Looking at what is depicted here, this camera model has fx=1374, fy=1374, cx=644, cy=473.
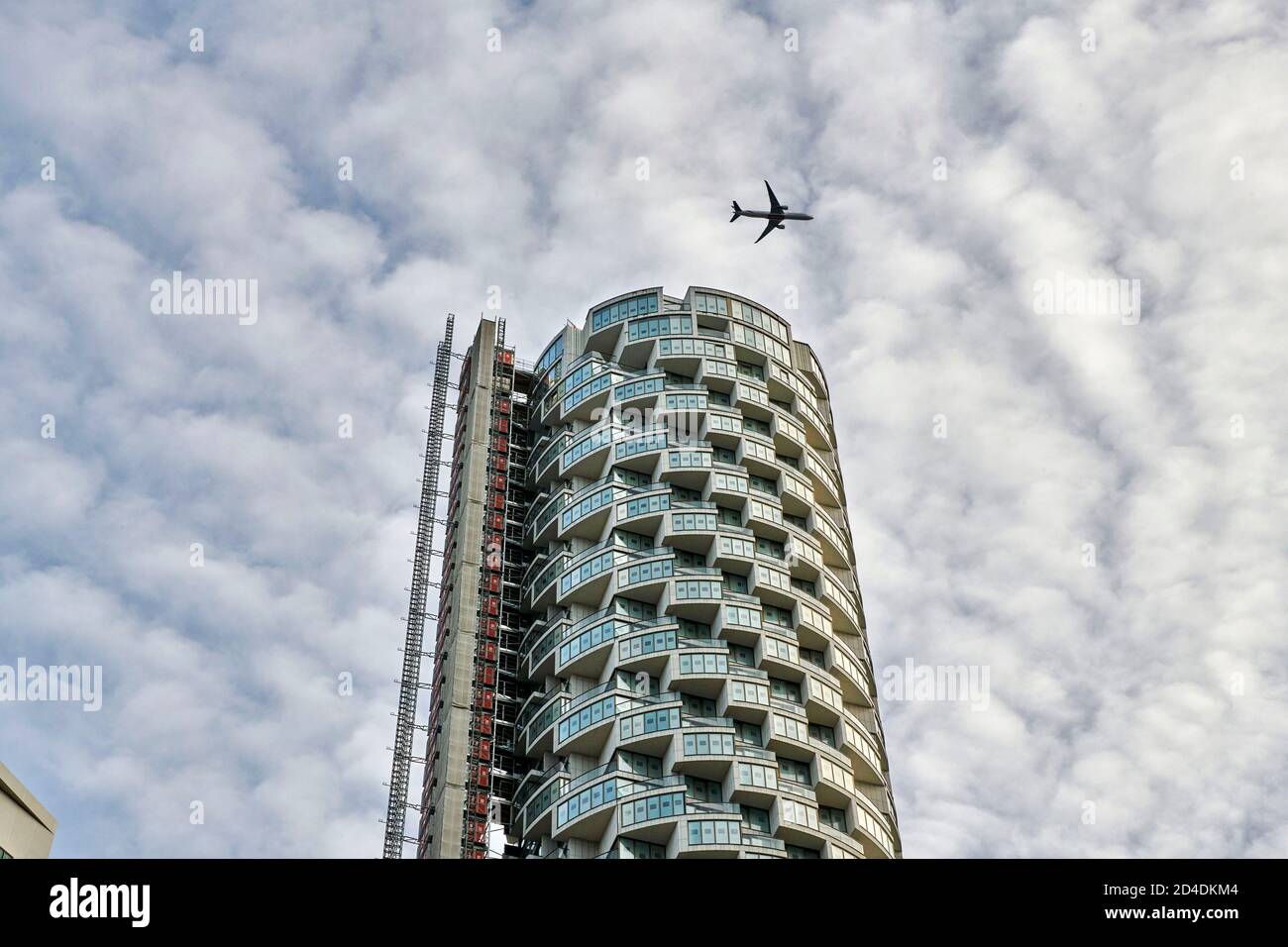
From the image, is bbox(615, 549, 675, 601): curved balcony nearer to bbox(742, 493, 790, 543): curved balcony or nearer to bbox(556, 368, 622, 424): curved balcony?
bbox(742, 493, 790, 543): curved balcony

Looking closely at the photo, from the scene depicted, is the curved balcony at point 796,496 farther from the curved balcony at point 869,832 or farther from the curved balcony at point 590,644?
the curved balcony at point 869,832

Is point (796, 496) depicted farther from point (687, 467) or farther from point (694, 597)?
point (694, 597)

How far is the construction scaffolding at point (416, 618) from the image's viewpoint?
150 meters

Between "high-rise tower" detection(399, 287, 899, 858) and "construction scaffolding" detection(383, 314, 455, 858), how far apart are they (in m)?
5.43

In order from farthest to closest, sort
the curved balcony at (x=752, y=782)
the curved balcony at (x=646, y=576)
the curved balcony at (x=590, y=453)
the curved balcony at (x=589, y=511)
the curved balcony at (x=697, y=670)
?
the curved balcony at (x=590, y=453)
the curved balcony at (x=589, y=511)
the curved balcony at (x=646, y=576)
the curved balcony at (x=697, y=670)
the curved balcony at (x=752, y=782)

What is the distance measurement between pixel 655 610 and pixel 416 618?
41640 millimetres

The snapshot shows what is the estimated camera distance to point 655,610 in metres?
129

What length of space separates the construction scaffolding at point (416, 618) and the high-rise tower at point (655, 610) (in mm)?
5435

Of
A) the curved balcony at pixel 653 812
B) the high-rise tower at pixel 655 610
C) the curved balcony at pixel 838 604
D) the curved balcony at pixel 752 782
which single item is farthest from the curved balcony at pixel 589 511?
the curved balcony at pixel 653 812

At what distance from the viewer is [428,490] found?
6727 inches

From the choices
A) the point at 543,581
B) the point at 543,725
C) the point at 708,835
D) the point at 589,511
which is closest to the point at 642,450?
the point at 589,511

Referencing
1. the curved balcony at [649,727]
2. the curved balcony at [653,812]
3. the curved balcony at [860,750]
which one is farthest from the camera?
the curved balcony at [860,750]
